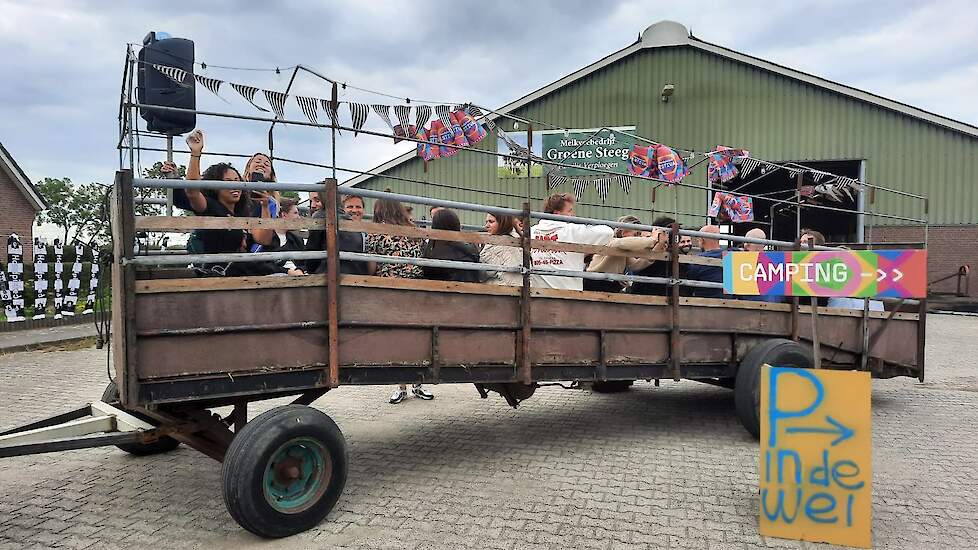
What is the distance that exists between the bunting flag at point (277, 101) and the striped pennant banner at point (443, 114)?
1.60 metres

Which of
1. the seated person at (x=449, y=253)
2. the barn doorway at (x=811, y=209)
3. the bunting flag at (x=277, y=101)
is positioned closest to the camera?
the seated person at (x=449, y=253)

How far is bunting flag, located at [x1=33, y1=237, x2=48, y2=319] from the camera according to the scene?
13.4 metres

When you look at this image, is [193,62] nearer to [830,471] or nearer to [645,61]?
[830,471]

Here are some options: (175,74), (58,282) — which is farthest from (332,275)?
(58,282)

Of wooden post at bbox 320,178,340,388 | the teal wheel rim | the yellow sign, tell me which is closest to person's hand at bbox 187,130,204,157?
wooden post at bbox 320,178,340,388

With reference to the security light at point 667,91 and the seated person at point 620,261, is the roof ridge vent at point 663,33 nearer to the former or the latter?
the security light at point 667,91

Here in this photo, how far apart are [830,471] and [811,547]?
0.42 metres

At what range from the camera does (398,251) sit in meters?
4.61

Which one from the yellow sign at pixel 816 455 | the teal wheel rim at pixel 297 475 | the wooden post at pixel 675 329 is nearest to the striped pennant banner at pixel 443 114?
the wooden post at pixel 675 329

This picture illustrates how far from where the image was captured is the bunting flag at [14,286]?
41.8 ft

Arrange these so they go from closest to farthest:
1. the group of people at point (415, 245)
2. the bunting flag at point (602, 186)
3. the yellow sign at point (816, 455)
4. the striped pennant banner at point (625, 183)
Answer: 1. the yellow sign at point (816, 455)
2. the group of people at point (415, 245)
3. the striped pennant banner at point (625, 183)
4. the bunting flag at point (602, 186)

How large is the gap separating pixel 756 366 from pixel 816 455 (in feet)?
5.98

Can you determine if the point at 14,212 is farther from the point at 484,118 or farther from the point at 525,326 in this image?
the point at 525,326

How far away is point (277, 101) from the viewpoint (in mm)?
5469
